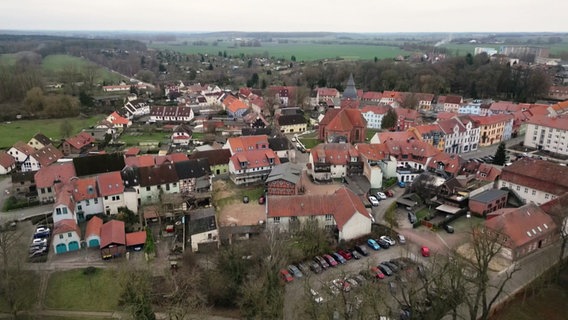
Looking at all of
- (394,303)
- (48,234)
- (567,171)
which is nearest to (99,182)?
(48,234)

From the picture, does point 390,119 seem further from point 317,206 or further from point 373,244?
point 373,244

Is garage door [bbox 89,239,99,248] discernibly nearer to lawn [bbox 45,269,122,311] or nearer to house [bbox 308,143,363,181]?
lawn [bbox 45,269,122,311]

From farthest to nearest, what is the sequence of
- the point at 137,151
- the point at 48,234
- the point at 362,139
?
the point at 362,139
the point at 137,151
the point at 48,234

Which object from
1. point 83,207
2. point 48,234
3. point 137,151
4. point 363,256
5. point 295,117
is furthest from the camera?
point 295,117

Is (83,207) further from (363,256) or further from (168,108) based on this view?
(168,108)

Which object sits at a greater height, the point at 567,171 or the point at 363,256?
the point at 567,171

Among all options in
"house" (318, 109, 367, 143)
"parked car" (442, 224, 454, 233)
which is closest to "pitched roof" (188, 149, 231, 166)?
Result: "house" (318, 109, 367, 143)

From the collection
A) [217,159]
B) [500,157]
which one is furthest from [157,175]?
[500,157]
